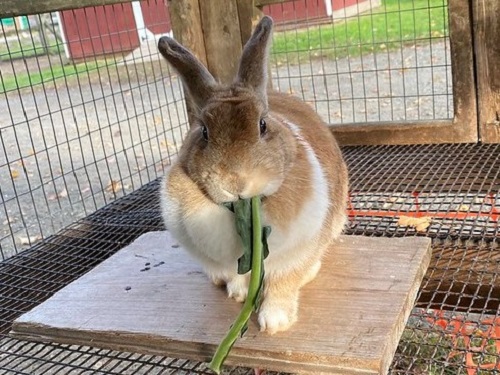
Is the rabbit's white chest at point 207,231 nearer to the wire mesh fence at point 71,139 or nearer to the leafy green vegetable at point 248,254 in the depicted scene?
the leafy green vegetable at point 248,254

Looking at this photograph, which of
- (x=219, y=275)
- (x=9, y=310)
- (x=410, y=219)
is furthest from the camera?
(x=410, y=219)

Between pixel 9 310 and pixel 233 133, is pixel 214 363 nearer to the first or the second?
pixel 233 133

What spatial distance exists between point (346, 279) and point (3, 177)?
4.39 meters

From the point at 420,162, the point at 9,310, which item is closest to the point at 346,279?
the point at 9,310

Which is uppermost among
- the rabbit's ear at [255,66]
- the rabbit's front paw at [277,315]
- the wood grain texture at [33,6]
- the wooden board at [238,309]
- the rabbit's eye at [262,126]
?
the wood grain texture at [33,6]

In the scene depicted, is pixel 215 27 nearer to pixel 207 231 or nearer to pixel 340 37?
pixel 207 231

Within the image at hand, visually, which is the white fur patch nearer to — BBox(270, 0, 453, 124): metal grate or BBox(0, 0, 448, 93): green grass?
BBox(270, 0, 453, 124): metal grate

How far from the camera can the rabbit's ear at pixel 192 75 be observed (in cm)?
150

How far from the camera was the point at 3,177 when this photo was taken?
545 centimetres

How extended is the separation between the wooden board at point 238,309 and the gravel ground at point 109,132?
1300 mm

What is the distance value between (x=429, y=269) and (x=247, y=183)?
908 mm

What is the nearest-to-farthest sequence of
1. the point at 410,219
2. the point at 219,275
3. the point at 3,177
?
the point at 219,275 < the point at 410,219 < the point at 3,177

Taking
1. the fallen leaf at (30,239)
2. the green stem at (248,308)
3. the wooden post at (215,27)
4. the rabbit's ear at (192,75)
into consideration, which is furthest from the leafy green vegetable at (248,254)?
the fallen leaf at (30,239)

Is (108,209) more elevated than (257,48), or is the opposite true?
(257,48)
